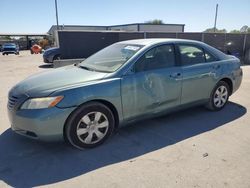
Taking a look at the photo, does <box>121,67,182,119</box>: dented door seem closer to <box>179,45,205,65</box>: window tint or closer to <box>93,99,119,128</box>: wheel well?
<box>93,99,119,128</box>: wheel well

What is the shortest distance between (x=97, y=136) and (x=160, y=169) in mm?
1026

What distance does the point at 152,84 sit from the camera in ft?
12.3

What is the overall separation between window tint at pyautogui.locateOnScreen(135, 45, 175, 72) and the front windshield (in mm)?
193

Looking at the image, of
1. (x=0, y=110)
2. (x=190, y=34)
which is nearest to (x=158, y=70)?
(x=0, y=110)

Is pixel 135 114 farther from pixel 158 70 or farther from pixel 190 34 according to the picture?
pixel 190 34

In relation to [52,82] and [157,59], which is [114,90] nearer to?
[52,82]

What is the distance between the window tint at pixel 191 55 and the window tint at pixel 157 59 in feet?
0.79

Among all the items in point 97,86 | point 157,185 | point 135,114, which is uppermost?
point 97,86

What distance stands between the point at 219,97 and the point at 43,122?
11.6 ft

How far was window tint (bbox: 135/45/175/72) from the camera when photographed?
12.1 ft

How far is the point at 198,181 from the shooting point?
8.80 feet

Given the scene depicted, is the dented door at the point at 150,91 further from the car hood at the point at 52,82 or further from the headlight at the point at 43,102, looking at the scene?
the headlight at the point at 43,102

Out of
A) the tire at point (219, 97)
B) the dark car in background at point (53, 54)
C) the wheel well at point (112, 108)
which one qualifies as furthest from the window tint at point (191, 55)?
the dark car in background at point (53, 54)

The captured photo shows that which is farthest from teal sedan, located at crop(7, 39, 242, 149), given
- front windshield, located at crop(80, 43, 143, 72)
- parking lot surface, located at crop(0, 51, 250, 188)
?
parking lot surface, located at crop(0, 51, 250, 188)
